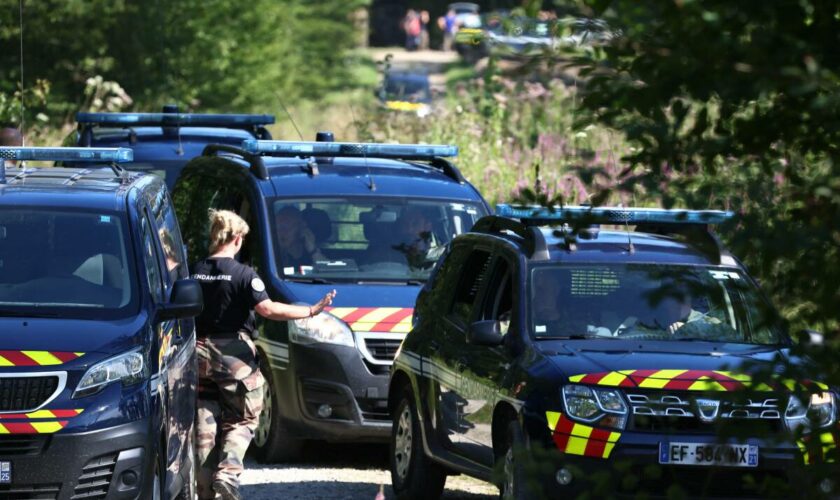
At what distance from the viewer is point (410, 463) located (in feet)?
30.2

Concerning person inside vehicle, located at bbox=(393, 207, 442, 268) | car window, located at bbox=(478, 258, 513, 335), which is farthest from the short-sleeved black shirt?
person inside vehicle, located at bbox=(393, 207, 442, 268)

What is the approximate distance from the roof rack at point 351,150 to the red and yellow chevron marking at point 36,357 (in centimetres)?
514

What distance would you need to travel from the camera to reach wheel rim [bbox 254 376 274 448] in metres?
10.9

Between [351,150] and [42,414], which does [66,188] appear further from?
[351,150]

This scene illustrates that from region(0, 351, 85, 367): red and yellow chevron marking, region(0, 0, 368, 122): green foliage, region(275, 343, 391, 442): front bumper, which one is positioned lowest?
region(0, 0, 368, 122): green foliage

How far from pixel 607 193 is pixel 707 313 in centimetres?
480

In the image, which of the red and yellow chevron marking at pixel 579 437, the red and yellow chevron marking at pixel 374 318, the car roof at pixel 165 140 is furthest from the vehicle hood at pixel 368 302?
the car roof at pixel 165 140

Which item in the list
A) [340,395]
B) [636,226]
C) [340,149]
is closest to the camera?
[636,226]

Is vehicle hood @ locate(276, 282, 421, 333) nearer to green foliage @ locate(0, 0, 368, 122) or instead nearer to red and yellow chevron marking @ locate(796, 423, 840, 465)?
red and yellow chevron marking @ locate(796, 423, 840, 465)

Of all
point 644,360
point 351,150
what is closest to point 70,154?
point 351,150

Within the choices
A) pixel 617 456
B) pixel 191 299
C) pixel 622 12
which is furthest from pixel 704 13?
pixel 191 299

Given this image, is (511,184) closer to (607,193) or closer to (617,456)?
(617,456)

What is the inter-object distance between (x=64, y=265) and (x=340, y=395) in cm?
292

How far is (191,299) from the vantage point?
7.71 meters
